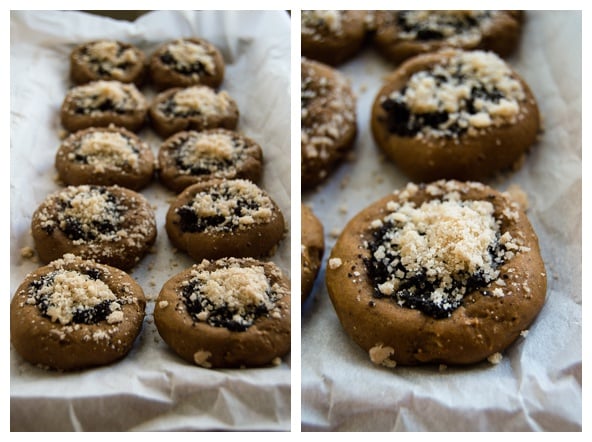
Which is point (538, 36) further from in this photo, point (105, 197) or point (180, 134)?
point (105, 197)

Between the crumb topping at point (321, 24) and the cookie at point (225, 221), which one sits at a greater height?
the crumb topping at point (321, 24)

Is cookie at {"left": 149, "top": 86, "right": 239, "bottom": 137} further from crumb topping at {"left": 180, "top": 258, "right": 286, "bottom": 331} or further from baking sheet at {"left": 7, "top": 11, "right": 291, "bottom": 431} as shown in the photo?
crumb topping at {"left": 180, "top": 258, "right": 286, "bottom": 331}

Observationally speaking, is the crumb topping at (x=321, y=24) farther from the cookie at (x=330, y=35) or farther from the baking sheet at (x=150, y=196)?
the baking sheet at (x=150, y=196)

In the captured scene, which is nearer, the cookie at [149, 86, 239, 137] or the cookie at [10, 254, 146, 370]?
the cookie at [10, 254, 146, 370]

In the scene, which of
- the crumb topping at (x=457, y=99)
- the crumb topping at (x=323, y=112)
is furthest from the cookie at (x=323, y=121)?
the crumb topping at (x=457, y=99)

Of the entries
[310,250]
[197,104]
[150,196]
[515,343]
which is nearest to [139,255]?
[150,196]

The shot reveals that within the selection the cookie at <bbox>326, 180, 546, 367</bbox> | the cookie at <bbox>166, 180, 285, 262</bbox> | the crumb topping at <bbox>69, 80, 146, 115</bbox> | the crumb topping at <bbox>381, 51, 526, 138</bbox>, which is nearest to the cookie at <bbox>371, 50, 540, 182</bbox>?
the crumb topping at <bbox>381, 51, 526, 138</bbox>

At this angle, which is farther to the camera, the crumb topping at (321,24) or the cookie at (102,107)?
the crumb topping at (321,24)
